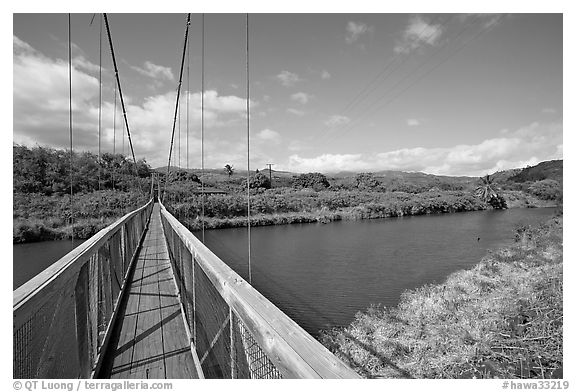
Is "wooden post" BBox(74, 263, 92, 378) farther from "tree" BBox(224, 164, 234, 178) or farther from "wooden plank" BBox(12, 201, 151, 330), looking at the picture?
"tree" BBox(224, 164, 234, 178)

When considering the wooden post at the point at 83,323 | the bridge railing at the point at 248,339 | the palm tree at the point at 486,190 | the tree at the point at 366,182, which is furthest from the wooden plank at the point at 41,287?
the tree at the point at 366,182

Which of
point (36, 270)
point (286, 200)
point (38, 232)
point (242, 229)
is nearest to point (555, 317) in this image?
point (36, 270)

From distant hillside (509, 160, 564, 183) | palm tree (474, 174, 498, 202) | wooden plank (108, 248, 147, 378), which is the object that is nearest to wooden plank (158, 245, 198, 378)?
wooden plank (108, 248, 147, 378)

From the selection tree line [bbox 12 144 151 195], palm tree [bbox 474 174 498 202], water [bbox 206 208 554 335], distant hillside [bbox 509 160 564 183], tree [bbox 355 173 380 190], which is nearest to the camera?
water [bbox 206 208 554 335]

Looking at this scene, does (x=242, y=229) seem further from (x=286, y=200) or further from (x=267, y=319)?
(x=267, y=319)

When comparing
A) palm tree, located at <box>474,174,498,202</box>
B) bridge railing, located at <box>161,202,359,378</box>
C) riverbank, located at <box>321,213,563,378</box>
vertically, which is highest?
palm tree, located at <box>474,174,498,202</box>

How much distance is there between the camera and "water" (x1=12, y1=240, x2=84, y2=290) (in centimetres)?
1186

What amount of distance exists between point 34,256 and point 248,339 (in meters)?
17.9

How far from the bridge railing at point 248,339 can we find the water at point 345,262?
6.82 meters

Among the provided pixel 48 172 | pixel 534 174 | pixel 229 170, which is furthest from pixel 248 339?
pixel 229 170

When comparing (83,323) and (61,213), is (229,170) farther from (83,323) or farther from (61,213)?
(83,323)

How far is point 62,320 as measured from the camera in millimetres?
1168

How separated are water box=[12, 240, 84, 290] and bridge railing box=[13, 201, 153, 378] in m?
11.9
